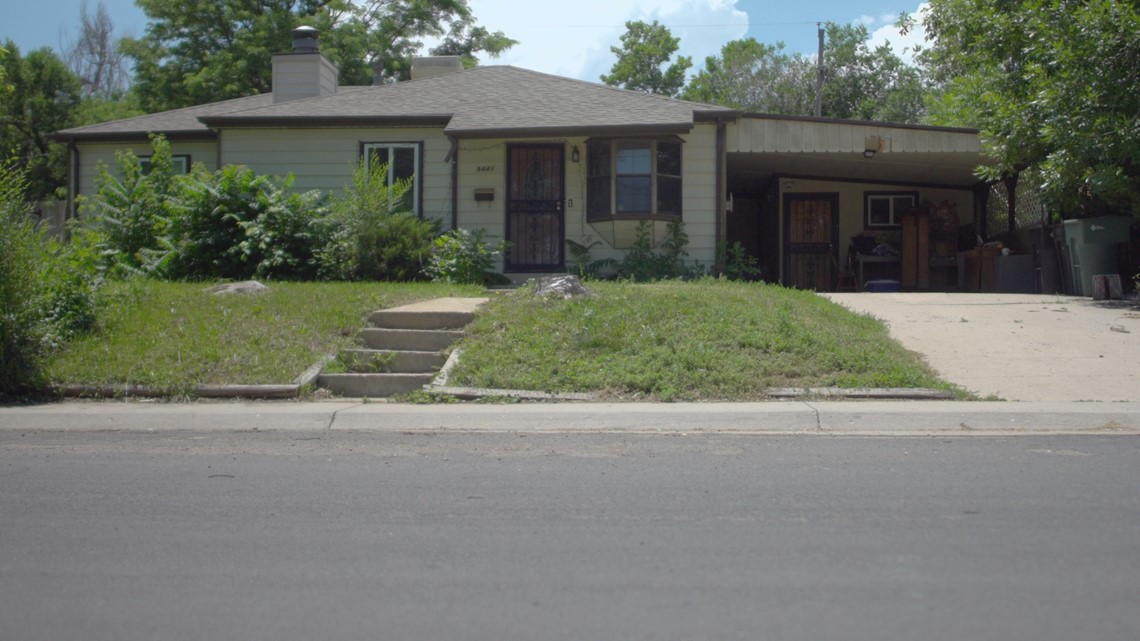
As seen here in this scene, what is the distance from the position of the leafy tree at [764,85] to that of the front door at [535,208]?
85.7 feet

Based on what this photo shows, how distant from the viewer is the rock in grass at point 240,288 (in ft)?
42.7

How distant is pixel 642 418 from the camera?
27.5 feet

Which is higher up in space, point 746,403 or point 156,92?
point 156,92

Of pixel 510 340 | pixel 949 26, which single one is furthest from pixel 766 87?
pixel 510 340

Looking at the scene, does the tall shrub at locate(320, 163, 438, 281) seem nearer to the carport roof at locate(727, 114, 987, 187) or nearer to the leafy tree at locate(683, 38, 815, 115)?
the carport roof at locate(727, 114, 987, 187)

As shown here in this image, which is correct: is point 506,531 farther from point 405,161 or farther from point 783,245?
point 783,245

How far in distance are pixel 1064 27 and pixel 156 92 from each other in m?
32.3

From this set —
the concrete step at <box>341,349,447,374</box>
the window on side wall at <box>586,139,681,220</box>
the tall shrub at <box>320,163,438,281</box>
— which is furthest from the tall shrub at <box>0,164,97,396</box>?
the window on side wall at <box>586,139,681,220</box>

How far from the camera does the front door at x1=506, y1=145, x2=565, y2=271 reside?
1762cm

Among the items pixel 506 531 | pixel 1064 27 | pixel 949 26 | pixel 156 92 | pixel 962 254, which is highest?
pixel 156 92

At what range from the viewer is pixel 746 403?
8.92 m

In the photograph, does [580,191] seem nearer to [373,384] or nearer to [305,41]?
[305,41]

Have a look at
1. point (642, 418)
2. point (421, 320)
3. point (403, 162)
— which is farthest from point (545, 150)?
point (642, 418)

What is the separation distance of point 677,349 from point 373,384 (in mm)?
3100
